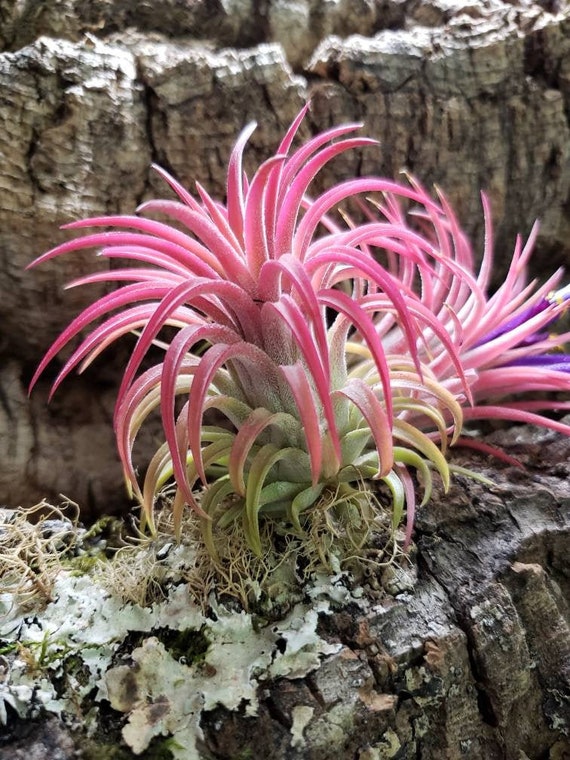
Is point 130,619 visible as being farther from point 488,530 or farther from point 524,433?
point 524,433

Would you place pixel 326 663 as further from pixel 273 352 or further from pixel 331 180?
pixel 331 180

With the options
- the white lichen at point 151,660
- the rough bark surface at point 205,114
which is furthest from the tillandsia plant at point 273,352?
the rough bark surface at point 205,114

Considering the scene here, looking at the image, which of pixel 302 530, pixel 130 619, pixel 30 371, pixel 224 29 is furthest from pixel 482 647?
pixel 224 29

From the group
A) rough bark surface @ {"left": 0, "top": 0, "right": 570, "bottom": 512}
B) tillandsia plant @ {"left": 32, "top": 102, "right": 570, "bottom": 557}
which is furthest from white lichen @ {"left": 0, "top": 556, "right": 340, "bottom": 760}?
rough bark surface @ {"left": 0, "top": 0, "right": 570, "bottom": 512}

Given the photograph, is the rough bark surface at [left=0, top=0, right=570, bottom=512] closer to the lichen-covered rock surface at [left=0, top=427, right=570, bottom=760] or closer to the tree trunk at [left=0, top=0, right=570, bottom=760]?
the tree trunk at [left=0, top=0, right=570, bottom=760]

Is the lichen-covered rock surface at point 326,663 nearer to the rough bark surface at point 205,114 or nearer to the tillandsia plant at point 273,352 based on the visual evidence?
the tillandsia plant at point 273,352
